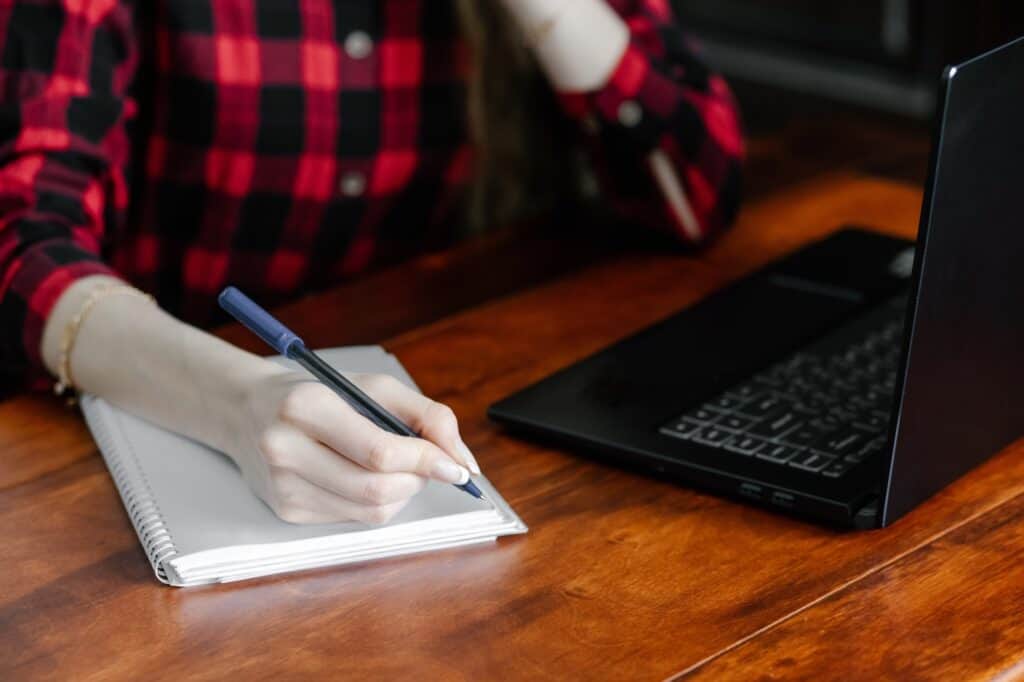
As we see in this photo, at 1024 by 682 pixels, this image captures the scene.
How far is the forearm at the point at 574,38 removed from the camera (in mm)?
1374

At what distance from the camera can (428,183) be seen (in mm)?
1623

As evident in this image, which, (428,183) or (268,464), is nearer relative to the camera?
(268,464)

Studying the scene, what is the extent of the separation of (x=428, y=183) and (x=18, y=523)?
30.6 inches

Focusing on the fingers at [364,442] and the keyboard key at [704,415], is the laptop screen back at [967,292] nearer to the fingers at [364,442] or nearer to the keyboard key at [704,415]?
the keyboard key at [704,415]

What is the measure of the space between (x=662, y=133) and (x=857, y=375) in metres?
0.48

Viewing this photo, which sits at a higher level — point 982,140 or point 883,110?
point 982,140

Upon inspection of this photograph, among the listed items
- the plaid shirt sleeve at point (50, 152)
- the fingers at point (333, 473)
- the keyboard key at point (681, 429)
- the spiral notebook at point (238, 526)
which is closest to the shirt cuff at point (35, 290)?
the plaid shirt sleeve at point (50, 152)

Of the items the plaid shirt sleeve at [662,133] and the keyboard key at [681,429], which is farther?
the plaid shirt sleeve at [662,133]

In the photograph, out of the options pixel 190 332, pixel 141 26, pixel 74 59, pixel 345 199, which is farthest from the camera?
pixel 345 199

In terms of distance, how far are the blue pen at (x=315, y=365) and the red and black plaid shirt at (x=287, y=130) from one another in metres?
0.37

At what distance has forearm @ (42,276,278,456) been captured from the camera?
96 centimetres

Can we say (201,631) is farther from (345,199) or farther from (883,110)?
(883,110)

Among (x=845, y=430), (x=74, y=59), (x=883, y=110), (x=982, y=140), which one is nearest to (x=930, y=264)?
(x=982, y=140)

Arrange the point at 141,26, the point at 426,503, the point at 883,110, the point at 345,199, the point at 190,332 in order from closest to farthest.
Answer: the point at 426,503
the point at 190,332
the point at 141,26
the point at 345,199
the point at 883,110
